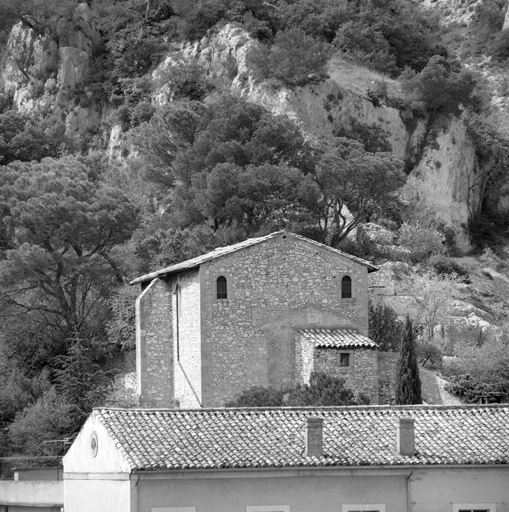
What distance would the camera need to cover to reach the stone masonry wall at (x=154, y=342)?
2298 inches

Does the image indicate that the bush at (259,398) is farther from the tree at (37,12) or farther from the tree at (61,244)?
the tree at (37,12)

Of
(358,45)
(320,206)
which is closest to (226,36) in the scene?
(358,45)

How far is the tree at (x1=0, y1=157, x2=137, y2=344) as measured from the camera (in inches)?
2530

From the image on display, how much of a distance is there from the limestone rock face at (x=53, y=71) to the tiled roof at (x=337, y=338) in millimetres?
42916

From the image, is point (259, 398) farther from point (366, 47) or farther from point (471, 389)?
point (366, 47)

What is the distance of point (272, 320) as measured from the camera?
55.6 metres

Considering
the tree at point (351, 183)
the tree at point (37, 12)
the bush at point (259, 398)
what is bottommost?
the bush at point (259, 398)

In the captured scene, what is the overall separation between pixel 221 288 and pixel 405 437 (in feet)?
59.3

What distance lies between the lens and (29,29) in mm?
100750

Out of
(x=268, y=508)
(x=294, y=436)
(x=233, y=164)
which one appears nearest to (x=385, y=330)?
(x=233, y=164)

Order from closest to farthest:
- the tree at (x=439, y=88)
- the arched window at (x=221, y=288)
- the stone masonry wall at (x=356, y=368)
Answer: the stone masonry wall at (x=356, y=368)
the arched window at (x=221, y=288)
the tree at (x=439, y=88)

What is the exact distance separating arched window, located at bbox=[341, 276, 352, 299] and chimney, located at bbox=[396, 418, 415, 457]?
18477 millimetres

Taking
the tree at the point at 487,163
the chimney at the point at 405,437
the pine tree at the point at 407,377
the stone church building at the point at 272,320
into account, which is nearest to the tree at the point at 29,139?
the tree at the point at 487,163

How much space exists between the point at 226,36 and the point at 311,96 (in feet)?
32.7
